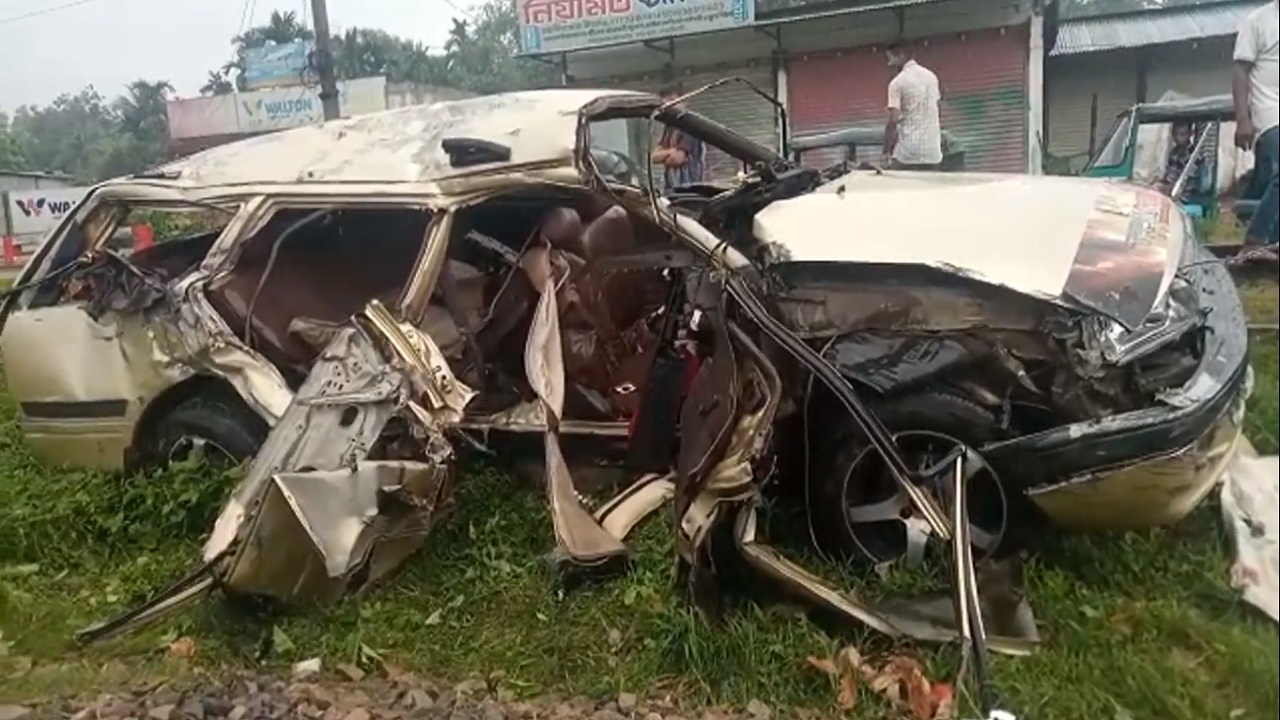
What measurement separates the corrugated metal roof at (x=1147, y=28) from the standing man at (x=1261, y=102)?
0.47 feet

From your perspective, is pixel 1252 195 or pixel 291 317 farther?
pixel 291 317

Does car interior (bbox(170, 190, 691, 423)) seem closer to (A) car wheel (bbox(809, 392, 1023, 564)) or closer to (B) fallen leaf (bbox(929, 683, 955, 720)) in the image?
(A) car wheel (bbox(809, 392, 1023, 564))

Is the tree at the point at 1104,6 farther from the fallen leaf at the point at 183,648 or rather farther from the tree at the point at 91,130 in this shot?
the fallen leaf at the point at 183,648

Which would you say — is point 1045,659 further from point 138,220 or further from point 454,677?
point 138,220

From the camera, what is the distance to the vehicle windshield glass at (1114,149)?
200 cm

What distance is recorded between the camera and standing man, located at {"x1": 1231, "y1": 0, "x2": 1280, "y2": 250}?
4.07 feet

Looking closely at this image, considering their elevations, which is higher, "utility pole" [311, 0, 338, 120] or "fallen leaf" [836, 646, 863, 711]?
"utility pole" [311, 0, 338, 120]

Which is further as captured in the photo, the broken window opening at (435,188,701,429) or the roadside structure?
the broken window opening at (435,188,701,429)

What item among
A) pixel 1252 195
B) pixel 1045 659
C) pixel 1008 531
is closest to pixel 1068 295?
pixel 1008 531

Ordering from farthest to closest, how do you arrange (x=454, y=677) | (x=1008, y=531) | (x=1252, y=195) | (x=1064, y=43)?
(x=454, y=677) < (x=1008, y=531) < (x=1064, y=43) < (x=1252, y=195)

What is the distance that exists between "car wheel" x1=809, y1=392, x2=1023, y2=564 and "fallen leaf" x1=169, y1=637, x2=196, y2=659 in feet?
4.84

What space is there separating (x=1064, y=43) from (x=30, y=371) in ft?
9.91

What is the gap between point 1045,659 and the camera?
1988mm

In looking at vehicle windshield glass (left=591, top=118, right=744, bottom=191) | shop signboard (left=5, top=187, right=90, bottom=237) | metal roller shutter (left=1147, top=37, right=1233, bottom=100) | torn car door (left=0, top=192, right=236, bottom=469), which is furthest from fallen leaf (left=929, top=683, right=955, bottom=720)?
shop signboard (left=5, top=187, right=90, bottom=237)
